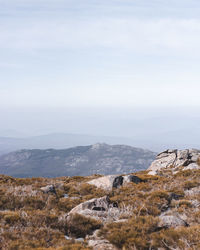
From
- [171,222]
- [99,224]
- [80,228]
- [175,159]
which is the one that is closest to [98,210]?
[99,224]

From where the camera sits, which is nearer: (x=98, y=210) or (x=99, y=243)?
(x=99, y=243)

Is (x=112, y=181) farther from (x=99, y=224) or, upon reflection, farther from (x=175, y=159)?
(x=175, y=159)

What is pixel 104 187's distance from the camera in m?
17.0

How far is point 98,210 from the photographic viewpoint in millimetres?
11133

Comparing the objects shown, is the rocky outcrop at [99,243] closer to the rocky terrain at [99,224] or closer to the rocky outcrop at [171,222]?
the rocky terrain at [99,224]

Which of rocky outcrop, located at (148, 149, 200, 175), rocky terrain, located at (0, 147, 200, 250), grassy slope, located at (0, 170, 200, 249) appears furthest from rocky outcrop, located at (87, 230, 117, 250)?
rocky outcrop, located at (148, 149, 200, 175)

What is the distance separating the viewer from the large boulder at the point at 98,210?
995 cm

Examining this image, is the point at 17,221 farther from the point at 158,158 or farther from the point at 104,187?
the point at 158,158

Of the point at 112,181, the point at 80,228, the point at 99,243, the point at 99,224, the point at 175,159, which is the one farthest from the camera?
the point at 175,159

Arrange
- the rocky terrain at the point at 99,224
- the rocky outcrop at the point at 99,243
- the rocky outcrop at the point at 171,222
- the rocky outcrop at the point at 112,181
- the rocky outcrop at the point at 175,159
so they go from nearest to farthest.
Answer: the rocky outcrop at the point at 99,243 < the rocky terrain at the point at 99,224 < the rocky outcrop at the point at 171,222 < the rocky outcrop at the point at 112,181 < the rocky outcrop at the point at 175,159

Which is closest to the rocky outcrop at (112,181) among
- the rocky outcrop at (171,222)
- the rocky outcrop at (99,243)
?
the rocky outcrop at (171,222)

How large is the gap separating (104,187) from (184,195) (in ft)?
19.2

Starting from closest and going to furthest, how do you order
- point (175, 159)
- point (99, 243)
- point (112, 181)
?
point (99, 243)
point (112, 181)
point (175, 159)

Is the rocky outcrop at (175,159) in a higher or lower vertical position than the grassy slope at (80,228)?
lower
